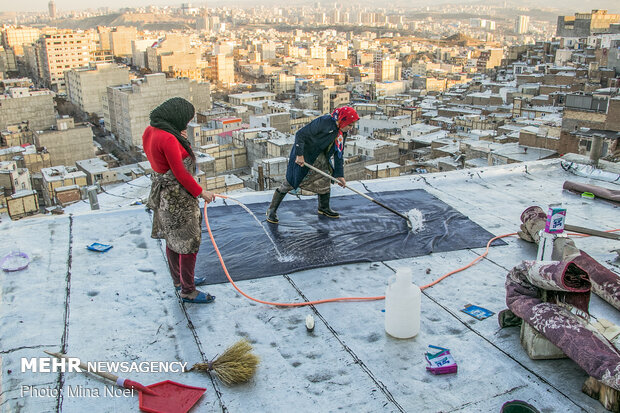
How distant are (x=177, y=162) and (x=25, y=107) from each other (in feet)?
113

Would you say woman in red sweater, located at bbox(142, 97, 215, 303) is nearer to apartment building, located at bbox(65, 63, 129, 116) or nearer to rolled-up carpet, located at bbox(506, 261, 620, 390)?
rolled-up carpet, located at bbox(506, 261, 620, 390)

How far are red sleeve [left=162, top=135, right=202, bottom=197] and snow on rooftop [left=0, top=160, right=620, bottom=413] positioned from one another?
60 cm

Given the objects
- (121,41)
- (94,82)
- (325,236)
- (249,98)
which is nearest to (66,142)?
(249,98)

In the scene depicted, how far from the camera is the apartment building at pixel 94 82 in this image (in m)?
37.0

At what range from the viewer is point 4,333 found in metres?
2.23

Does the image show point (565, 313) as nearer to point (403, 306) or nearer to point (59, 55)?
point (403, 306)

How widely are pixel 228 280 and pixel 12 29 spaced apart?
80.5 meters

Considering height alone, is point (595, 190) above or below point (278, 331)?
above

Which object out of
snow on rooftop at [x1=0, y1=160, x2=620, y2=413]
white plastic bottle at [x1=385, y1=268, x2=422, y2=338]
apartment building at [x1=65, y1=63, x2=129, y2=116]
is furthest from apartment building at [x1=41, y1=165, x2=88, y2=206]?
apartment building at [x1=65, y1=63, x2=129, y2=116]

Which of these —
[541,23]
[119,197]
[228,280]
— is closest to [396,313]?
[228,280]

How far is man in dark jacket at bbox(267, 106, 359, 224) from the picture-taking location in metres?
3.61

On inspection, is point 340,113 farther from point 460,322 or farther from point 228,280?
point 460,322

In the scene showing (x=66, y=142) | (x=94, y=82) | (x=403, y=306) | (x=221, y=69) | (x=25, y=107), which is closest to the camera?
(x=403, y=306)

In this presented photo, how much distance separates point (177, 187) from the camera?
2.45 metres
